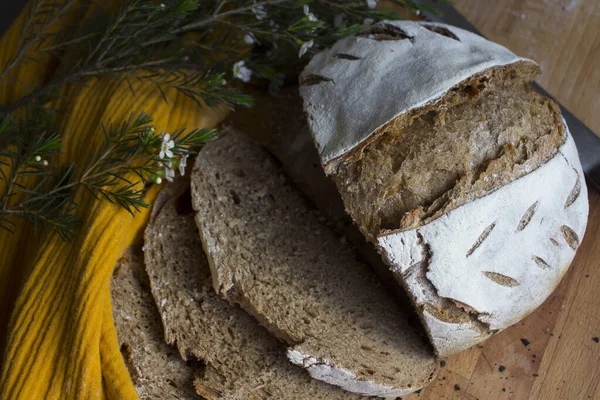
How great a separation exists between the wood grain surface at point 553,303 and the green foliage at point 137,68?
21.1 inches

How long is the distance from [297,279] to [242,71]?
0.78 metres

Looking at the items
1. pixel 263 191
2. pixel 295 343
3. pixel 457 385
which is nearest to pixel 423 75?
pixel 263 191

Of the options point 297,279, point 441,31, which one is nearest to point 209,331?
point 297,279

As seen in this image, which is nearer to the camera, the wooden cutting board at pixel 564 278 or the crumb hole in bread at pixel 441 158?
the crumb hole in bread at pixel 441 158

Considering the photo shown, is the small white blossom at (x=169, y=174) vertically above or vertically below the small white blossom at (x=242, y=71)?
below

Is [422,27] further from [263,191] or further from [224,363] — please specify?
[224,363]

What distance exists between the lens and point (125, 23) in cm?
226

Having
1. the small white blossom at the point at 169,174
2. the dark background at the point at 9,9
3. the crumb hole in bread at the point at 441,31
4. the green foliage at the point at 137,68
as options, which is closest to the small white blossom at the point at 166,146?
the green foliage at the point at 137,68

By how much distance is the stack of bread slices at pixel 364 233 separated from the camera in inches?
79.7

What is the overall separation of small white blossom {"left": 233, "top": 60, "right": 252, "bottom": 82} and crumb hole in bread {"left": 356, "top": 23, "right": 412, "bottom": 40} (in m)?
0.44

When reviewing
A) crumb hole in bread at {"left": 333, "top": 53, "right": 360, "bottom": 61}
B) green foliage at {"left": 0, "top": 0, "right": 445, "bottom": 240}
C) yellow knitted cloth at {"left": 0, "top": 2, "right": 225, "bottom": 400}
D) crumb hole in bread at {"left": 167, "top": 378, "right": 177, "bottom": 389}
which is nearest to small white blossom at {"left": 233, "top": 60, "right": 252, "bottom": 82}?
green foliage at {"left": 0, "top": 0, "right": 445, "bottom": 240}

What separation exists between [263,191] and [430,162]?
680 mm

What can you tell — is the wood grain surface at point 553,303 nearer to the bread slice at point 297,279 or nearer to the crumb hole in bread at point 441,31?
the bread slice at point 297,279

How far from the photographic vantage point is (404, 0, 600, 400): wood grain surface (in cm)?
238
